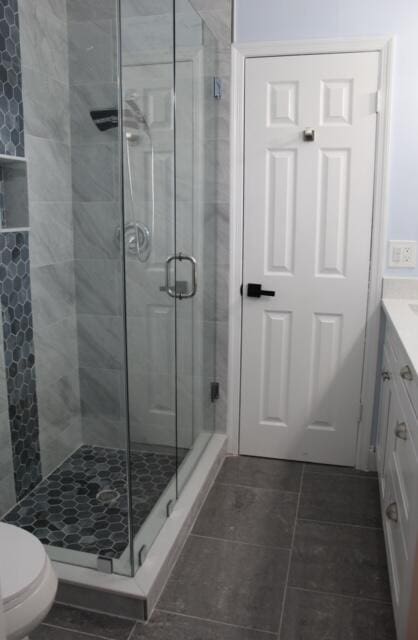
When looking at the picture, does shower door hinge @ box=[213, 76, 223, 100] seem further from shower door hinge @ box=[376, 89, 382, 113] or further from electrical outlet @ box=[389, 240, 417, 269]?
electrical outlet @ box=[389, 240, 417, 269]

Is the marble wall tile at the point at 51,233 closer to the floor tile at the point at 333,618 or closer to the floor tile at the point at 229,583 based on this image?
the floor tile at the point at 229,583

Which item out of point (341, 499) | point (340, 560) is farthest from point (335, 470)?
point (340, 560)

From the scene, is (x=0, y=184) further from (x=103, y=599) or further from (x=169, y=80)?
(x=103, y=599)

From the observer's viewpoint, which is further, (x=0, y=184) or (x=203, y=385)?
(x=203, y=385)

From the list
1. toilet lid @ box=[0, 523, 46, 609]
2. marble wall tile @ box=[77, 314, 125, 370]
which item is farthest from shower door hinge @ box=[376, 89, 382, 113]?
toilet lid @ box=[0, 523, 46, 609]

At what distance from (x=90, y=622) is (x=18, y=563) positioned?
0.54 meters

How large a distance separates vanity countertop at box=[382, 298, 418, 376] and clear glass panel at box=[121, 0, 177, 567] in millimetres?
913

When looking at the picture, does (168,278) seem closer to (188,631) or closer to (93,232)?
(93,232)

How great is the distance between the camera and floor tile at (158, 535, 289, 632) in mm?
1998

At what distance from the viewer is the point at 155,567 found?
80.7 inches

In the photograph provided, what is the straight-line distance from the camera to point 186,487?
2623 millimetres

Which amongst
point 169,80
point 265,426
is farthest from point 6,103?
point 265,426

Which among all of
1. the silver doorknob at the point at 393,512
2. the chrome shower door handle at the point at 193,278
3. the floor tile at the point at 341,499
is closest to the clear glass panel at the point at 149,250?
the chrome shower door handle at the point at 193,278

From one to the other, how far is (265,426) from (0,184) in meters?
1.79
